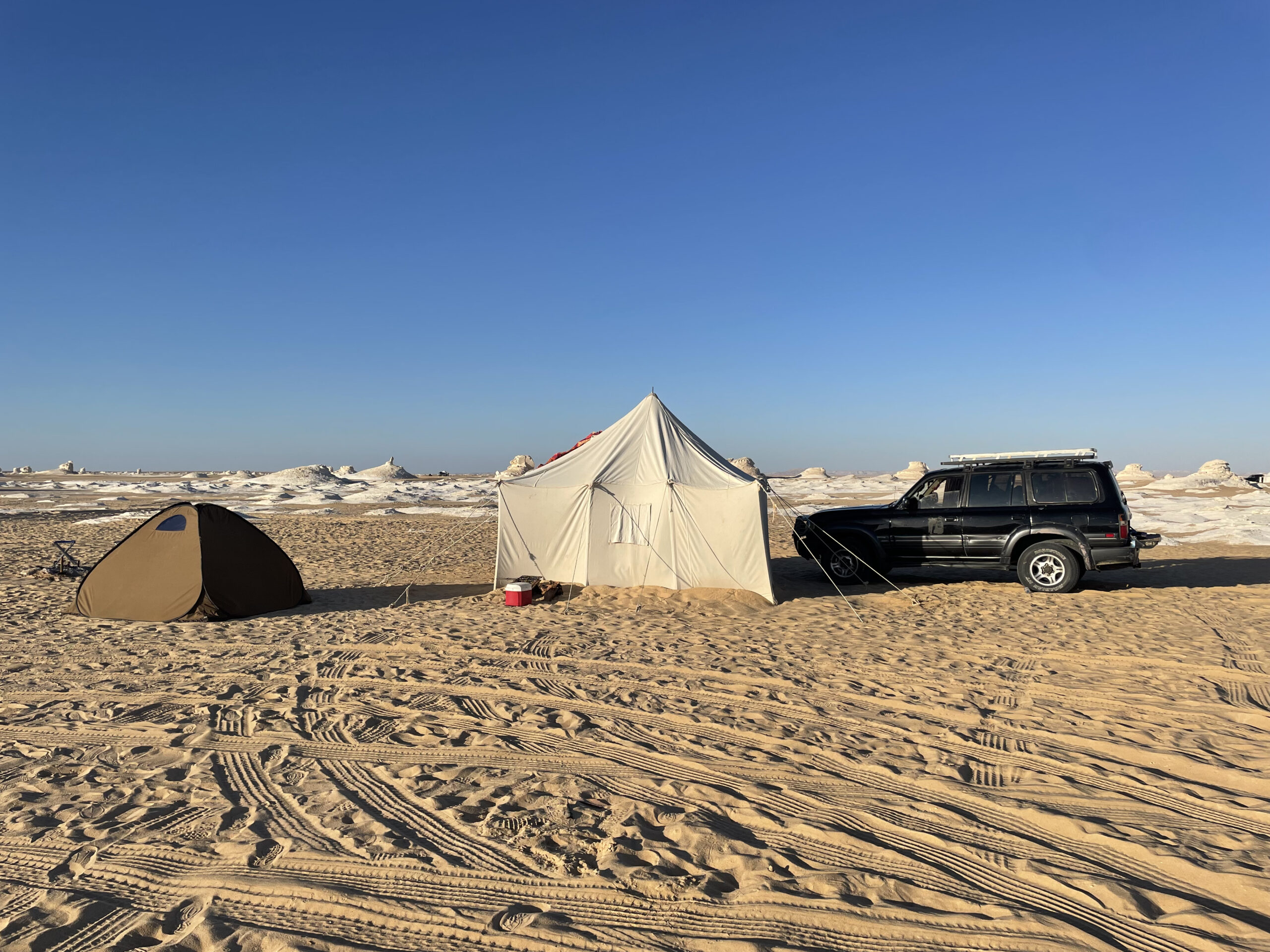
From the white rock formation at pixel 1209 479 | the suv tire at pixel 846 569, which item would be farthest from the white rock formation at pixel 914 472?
the suv tire at pixel 846 569

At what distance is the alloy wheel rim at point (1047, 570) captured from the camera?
36.0 ft

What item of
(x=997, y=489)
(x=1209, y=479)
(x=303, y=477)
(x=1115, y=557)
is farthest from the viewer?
(x=303, y=477)

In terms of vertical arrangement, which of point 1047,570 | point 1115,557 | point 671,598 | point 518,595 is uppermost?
point 1115,557

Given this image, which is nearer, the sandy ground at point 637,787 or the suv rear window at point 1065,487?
the sandy ground at point 637,787

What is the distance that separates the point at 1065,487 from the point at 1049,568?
1318 mm

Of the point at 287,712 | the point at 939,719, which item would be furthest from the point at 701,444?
the point at 287,712

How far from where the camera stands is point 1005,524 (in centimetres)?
1107

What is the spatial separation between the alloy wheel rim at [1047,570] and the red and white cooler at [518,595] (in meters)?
7.90

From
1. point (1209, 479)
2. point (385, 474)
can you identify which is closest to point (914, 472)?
point (1209, 479)

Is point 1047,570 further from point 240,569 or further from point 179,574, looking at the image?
point 179,574

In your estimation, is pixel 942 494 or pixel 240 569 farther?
pixel 942 494

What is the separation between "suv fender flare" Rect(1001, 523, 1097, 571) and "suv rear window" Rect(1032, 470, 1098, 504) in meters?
0.45

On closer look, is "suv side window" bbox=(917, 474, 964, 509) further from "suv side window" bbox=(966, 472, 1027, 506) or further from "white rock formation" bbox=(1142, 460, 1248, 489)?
"white rock formation" bbox=(1142, 460, 1248, 489)

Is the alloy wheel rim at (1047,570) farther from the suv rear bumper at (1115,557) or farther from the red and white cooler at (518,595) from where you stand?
the red and white cooler at (518,595)
